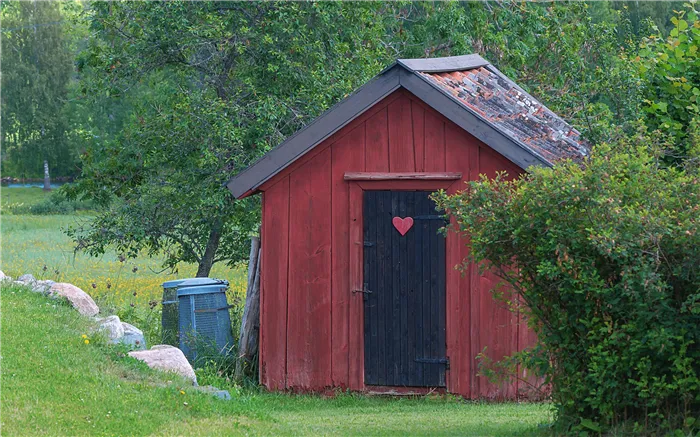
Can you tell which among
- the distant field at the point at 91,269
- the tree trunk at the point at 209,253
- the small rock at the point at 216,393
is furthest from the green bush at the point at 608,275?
the tree trunk at the point at 209,253

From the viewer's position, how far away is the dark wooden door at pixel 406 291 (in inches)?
441

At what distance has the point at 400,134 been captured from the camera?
11.4 meters

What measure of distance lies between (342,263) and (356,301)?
1.60 feet

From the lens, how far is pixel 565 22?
21.2m

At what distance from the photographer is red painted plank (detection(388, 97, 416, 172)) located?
11.3 metres

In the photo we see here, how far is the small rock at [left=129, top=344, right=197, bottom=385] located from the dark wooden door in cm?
237

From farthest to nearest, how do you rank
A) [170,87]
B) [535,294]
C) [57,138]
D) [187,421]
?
1. [57,138]
2. [170,87]
3. [187,421]
4. [535,294]

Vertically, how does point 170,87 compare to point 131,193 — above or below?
above

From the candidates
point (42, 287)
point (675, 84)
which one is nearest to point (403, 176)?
point (675, 84)

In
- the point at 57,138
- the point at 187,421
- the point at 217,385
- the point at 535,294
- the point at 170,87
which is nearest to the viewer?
the point at 535,294

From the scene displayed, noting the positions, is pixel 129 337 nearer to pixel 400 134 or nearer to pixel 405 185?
pixel 405 185

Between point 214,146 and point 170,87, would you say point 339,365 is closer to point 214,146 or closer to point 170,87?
point 214,146

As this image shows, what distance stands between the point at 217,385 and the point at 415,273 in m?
2.64

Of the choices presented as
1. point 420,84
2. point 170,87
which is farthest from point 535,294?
point 170,87
